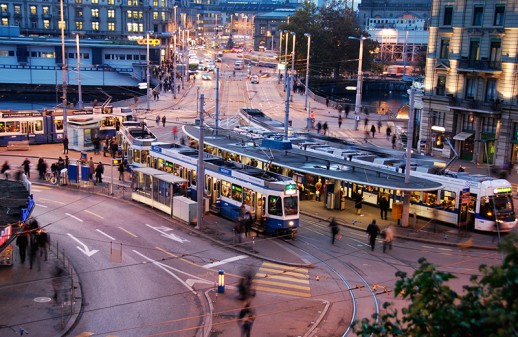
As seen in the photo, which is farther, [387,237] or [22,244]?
[387,237]

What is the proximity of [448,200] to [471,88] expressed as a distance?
2431 centimetres

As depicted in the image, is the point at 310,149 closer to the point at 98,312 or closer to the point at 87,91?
the point at 98,312

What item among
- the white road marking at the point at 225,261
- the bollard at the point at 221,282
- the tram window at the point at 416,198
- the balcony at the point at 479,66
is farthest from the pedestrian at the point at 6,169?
the balcony at the point at 479,66

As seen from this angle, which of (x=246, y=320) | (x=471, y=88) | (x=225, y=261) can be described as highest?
(x=471, y=88)

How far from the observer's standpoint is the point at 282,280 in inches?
1046

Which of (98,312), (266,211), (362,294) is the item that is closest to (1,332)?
(98,312)

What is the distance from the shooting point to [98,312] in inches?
899

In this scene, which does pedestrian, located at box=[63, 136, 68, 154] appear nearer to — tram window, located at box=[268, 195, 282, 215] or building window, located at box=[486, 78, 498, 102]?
tram window, located at box=[268, 195, 282, 215]

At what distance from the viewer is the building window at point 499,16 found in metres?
53.6

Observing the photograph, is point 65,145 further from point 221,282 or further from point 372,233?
point 221,282

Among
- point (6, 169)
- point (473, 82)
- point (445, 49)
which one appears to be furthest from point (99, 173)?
point (445, 49)

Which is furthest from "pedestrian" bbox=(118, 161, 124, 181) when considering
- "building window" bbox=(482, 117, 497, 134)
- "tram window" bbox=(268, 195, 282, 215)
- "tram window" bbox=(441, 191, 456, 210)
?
"building window" bbox=(482, 117, 497, 134)

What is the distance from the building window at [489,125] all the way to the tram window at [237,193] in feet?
96.7

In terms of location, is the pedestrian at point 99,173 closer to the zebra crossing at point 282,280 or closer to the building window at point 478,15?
the zebra crossing at point 282,280
